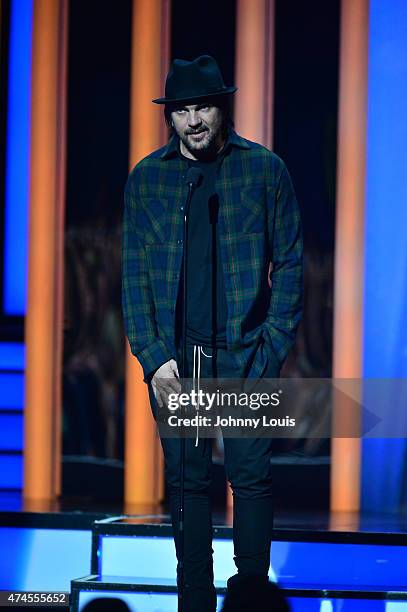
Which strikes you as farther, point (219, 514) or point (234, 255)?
point (219, 514)

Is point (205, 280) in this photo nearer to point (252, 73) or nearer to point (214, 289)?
point (214, 289)

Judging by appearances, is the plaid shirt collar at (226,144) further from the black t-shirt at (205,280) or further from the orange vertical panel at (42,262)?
the orange vertical panel at (42,262)

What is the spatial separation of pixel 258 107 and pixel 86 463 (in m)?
1.64

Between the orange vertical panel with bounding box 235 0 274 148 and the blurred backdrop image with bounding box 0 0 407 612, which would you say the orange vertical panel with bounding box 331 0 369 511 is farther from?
the orange vertical panel with bounding box 235 0 274 148

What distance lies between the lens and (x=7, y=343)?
15.5ft

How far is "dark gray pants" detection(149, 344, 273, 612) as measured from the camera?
2.66 m

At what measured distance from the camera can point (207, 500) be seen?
2.74 m

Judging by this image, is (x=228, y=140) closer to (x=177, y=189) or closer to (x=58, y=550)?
(x=177, y=189)

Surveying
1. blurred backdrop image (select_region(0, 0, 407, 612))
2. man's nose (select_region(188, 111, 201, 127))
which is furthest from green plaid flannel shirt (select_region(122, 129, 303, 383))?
blurred backdrop image (select_region(0, 0, 407, 612))

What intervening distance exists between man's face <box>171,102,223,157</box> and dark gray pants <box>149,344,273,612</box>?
0.51 m

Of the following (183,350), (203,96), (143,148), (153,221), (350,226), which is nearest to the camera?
(183,350)

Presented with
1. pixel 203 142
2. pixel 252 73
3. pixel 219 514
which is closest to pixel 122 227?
pixel 252 73

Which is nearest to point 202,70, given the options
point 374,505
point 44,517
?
point 44,517

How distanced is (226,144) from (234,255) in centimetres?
30
